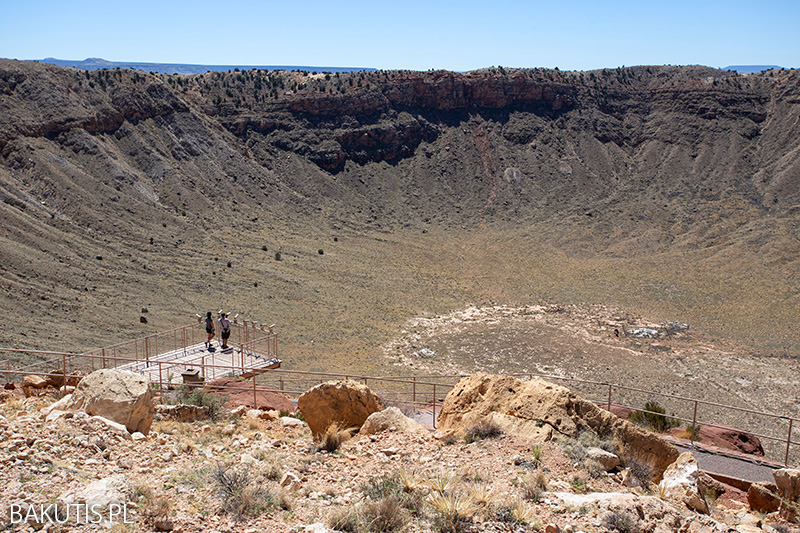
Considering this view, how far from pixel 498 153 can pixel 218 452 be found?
→ 57419 mm

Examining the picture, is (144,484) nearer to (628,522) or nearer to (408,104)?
(628,522)

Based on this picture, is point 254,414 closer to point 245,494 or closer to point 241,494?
point 241,494

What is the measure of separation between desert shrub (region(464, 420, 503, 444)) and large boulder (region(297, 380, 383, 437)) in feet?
8.69

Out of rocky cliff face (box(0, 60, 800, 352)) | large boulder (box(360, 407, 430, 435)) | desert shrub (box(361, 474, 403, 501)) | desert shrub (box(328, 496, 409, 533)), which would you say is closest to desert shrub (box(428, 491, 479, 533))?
desert shrub (box(328, 496, 409, 533))

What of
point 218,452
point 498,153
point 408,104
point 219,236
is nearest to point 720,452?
point 218,452

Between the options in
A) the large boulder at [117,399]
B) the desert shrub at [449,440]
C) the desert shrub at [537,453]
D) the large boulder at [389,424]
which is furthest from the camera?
the large boulder at [389,424]

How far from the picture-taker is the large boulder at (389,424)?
11219 mm

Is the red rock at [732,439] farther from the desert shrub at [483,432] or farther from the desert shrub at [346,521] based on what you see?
the desert shrub at [346,521]

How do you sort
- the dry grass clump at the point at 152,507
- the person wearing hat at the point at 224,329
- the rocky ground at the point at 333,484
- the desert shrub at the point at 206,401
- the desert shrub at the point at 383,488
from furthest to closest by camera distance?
the person wearing hat at the point at 224,329 < the desert shrub at the point at 206,401 < the desert shrub at the point at 383,488 < the rocky ground at the point at 333,484 < the dry grass clump at the point at 152,507

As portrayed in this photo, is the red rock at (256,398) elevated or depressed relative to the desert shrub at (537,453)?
depressed

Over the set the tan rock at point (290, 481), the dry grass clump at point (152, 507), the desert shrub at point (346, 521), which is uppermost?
the dry grass clump at point (152, 507)

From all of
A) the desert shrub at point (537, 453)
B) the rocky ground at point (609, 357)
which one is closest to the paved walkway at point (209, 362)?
the rocky ground at point (609, 357)

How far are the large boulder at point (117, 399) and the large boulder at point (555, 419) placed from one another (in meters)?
5.36

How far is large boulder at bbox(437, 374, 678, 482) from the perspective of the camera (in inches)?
413
